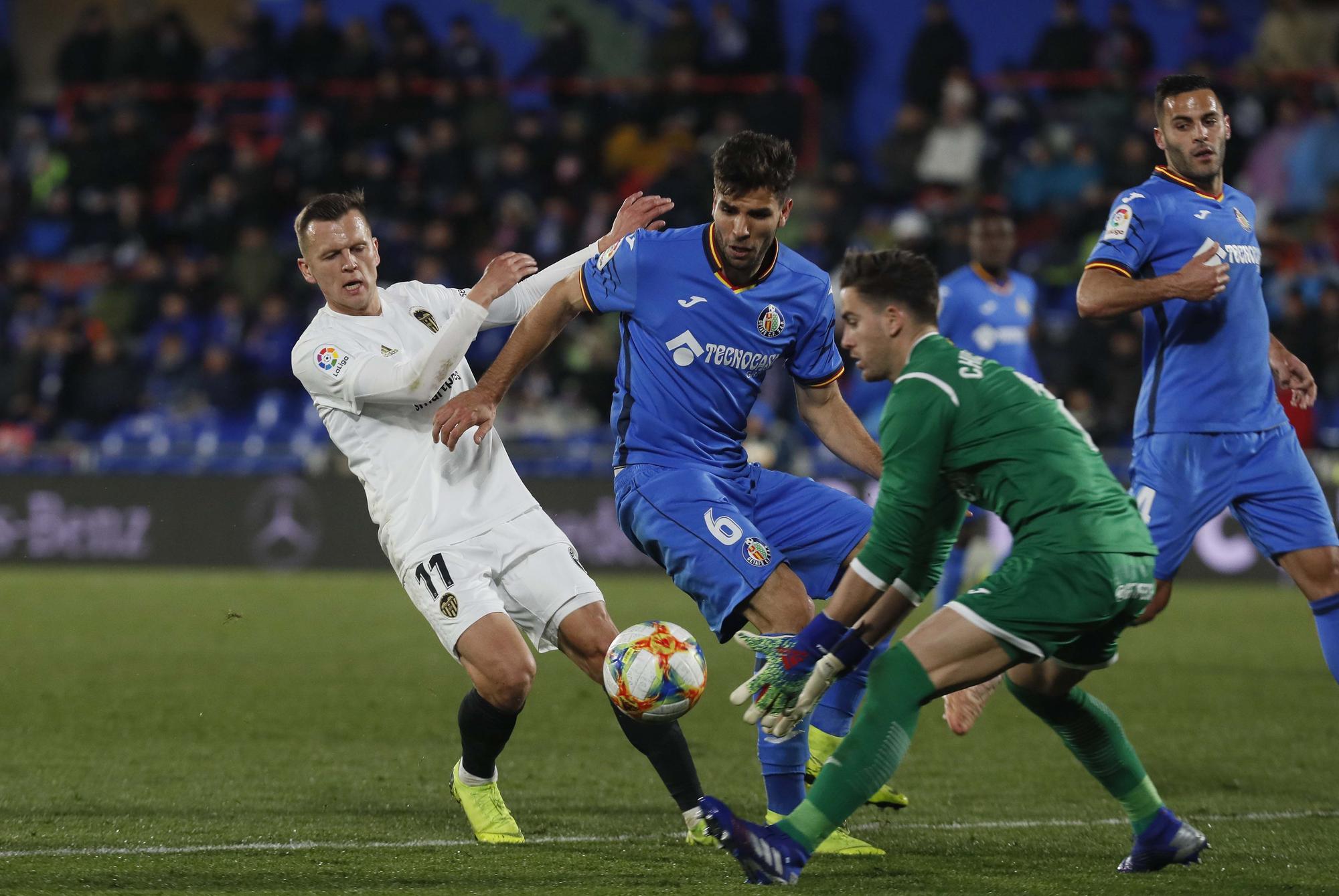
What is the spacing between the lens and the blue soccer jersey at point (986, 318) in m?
9.95

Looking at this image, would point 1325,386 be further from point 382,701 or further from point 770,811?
point 770,811

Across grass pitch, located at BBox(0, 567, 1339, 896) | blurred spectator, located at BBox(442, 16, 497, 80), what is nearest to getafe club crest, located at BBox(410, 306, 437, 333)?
grass pitch, located at BBox(0, 567, 1339, 896)

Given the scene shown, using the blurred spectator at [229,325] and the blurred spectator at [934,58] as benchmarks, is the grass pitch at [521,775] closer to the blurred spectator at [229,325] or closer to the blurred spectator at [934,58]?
the blurred spectator at [229,325]

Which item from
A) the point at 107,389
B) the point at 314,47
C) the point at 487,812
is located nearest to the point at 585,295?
the point at 487,812

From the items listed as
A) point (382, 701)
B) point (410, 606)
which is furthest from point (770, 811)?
point (410, 606)

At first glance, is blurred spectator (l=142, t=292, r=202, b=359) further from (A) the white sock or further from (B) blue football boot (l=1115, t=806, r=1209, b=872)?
(B) blue football boot (l=1115, t=806, r=1209, b=872)

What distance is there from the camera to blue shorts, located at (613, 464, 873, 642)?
5641 millimetres

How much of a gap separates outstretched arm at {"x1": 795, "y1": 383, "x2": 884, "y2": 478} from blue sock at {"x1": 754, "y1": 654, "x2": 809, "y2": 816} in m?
0.84

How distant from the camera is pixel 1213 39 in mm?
19234

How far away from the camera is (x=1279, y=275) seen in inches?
671

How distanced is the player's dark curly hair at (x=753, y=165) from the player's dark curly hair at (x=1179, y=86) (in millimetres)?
1576

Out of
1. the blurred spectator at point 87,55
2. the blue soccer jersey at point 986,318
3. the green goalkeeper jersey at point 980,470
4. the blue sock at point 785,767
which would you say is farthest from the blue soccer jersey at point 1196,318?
the blurred spectator at point 87,55

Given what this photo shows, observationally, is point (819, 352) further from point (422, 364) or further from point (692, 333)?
point (422, 364)

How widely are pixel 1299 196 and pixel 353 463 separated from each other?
13870 mm
